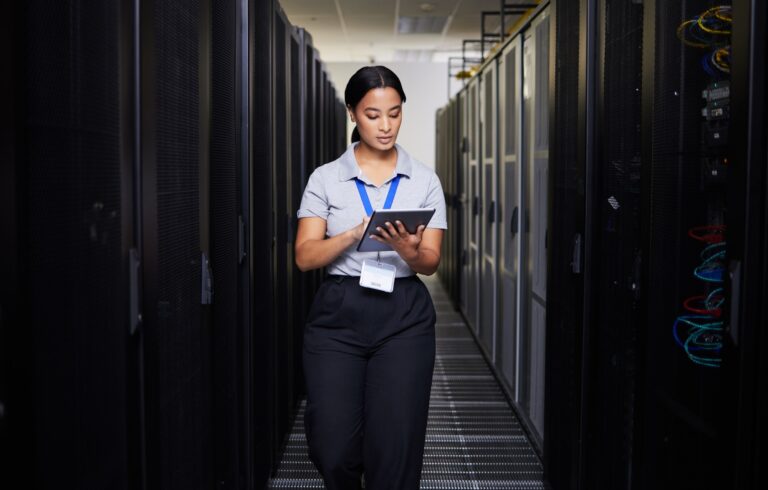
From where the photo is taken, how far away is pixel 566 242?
251 centimetres

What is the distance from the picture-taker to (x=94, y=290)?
1.20 m

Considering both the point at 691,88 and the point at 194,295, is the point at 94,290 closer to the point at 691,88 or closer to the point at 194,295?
the point at 194,295

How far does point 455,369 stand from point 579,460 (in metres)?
2.76

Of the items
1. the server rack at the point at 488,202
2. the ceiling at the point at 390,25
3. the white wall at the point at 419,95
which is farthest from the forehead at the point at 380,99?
the white wall at the point at 419,95

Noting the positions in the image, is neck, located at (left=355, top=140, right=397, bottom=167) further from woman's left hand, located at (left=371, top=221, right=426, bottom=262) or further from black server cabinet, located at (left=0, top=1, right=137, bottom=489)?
black server cabinet, located at (left=0, top=1, right=137, bottom=489)

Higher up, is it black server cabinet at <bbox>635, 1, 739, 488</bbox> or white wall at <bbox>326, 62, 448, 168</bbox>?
white wall at <bbox>326, 62, 448, 168</bbox>

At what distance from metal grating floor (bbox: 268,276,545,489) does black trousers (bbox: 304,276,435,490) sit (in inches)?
43.3

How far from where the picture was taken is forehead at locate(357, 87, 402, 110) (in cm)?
206

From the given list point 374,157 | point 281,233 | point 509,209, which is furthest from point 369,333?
point 509,209

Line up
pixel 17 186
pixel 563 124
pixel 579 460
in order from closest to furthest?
pixel 17 186 < pixel 579 460 < pixel 563 124

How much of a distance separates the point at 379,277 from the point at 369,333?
145mm

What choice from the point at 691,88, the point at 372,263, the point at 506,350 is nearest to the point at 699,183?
the point at 691,88

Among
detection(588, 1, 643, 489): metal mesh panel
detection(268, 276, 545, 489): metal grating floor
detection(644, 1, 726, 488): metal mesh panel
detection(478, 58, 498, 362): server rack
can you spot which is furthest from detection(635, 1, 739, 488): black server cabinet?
detection(478, 58, 498, 362): server rack

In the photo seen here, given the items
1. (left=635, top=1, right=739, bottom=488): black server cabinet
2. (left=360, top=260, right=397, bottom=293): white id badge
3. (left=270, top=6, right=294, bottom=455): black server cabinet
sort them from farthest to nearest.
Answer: (left=270, top=6, right=294, bottom=455): black server cabinet < (left=360, top=260, right=397, bottom=293): white id badge < (left=635, top=1, right=739, bottom=488): black server cabinet
